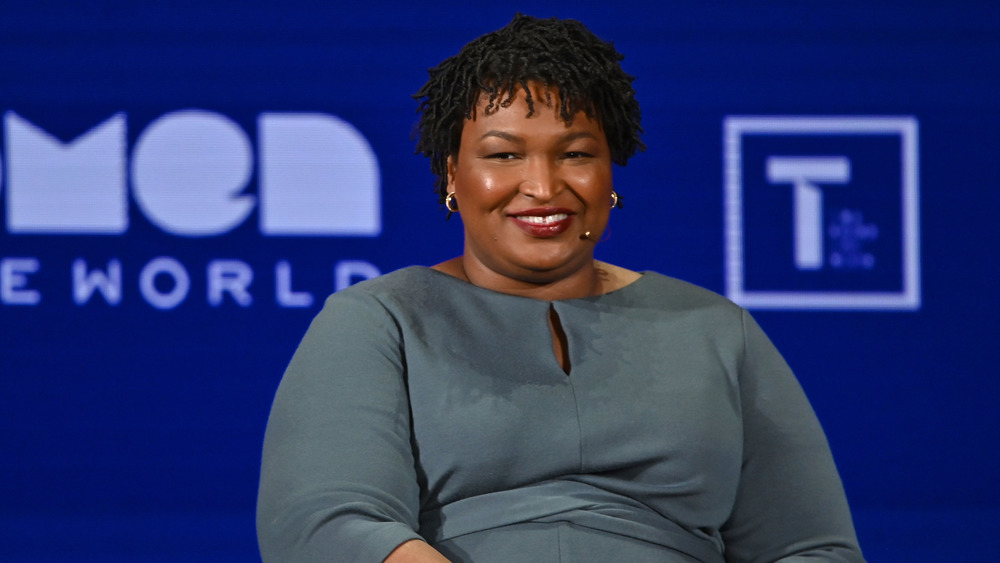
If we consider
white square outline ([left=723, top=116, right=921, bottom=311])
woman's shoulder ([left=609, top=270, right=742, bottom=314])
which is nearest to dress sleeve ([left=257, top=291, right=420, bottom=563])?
woman's shoulder ([left=609, top=270, right=742, bottom=314])

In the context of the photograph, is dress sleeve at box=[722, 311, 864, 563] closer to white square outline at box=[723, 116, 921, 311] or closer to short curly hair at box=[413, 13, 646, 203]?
short curly hair at box=[413, 13, 646, 203]

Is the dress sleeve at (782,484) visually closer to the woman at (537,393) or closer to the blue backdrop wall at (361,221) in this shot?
the woman at (537,393)

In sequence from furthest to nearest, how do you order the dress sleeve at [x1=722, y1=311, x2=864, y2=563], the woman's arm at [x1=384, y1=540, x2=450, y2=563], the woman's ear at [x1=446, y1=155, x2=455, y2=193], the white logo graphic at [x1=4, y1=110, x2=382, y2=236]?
1. the white logo graphic at [x1=4, y1=110, x2=382, y2=236]
2. the woman's ear at [x1=446, y1=155, x2=455, y2=193]
3. the dress sleeve at [x1=722, y1=311, x2=864, y2=563]
4. the woman's arm at [x1=384, y1=540, x2=450, y2=563]

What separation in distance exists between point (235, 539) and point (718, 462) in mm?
1430

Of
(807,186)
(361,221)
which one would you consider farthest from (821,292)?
(361,221)

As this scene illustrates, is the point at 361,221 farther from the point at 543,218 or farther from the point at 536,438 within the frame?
the point at 536,438

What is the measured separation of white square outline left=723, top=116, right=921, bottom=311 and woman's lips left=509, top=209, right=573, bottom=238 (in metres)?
1.15

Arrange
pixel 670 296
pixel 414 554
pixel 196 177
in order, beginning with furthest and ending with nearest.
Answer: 1. pixel 196 177
2. pixel 670 296
3. pixel 414 554

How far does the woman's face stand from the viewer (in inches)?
52.4

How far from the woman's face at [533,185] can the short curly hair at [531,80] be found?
15 millimetres

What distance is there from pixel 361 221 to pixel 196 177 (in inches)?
13.9

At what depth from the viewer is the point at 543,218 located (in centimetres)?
136

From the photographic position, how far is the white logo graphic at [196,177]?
239 cm

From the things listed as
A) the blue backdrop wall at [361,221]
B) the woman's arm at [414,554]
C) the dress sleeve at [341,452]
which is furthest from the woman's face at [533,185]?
the blue backdrop wall at [361,221]
